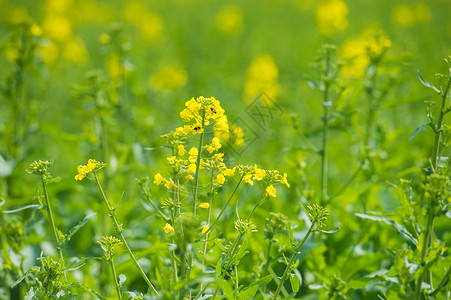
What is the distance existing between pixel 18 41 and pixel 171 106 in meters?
2.89

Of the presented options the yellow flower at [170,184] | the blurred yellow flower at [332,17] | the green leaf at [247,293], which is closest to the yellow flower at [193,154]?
the yellow flower at [170,184]

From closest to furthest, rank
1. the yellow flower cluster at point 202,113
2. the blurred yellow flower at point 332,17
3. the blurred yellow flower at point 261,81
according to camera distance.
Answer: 1. the yellow flower cluster at point 202,113
2. the blurred yellow flower at point 332,17
3. the blurred yellow flower at point 261,81

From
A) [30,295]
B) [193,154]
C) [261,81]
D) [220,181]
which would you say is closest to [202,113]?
[193,154]

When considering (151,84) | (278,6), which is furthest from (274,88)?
(278,6)

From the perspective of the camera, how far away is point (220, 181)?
163 centimetres

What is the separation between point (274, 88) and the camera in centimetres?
520

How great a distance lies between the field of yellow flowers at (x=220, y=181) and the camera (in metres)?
1.62

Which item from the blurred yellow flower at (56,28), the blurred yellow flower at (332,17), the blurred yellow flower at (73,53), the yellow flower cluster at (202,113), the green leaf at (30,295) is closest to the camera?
the yellow flower cluster at (202,113)

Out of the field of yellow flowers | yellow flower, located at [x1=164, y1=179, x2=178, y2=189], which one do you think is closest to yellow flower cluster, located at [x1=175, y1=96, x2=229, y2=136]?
the field of yellow flowers

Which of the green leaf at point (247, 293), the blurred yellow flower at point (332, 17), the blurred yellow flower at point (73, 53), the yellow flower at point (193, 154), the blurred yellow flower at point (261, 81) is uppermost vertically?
the blurred yellow flower at point (332, 17)

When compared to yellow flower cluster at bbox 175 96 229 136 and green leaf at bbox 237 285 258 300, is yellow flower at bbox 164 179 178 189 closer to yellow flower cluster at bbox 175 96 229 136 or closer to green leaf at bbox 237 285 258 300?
yellow flower cluster at bbox 175 96 229 136

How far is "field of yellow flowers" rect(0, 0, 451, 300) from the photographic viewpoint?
1.62 metres

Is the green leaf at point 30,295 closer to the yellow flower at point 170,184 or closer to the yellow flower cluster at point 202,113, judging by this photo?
the yellow flower at point 170,184

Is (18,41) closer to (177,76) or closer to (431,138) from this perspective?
(177,76)
